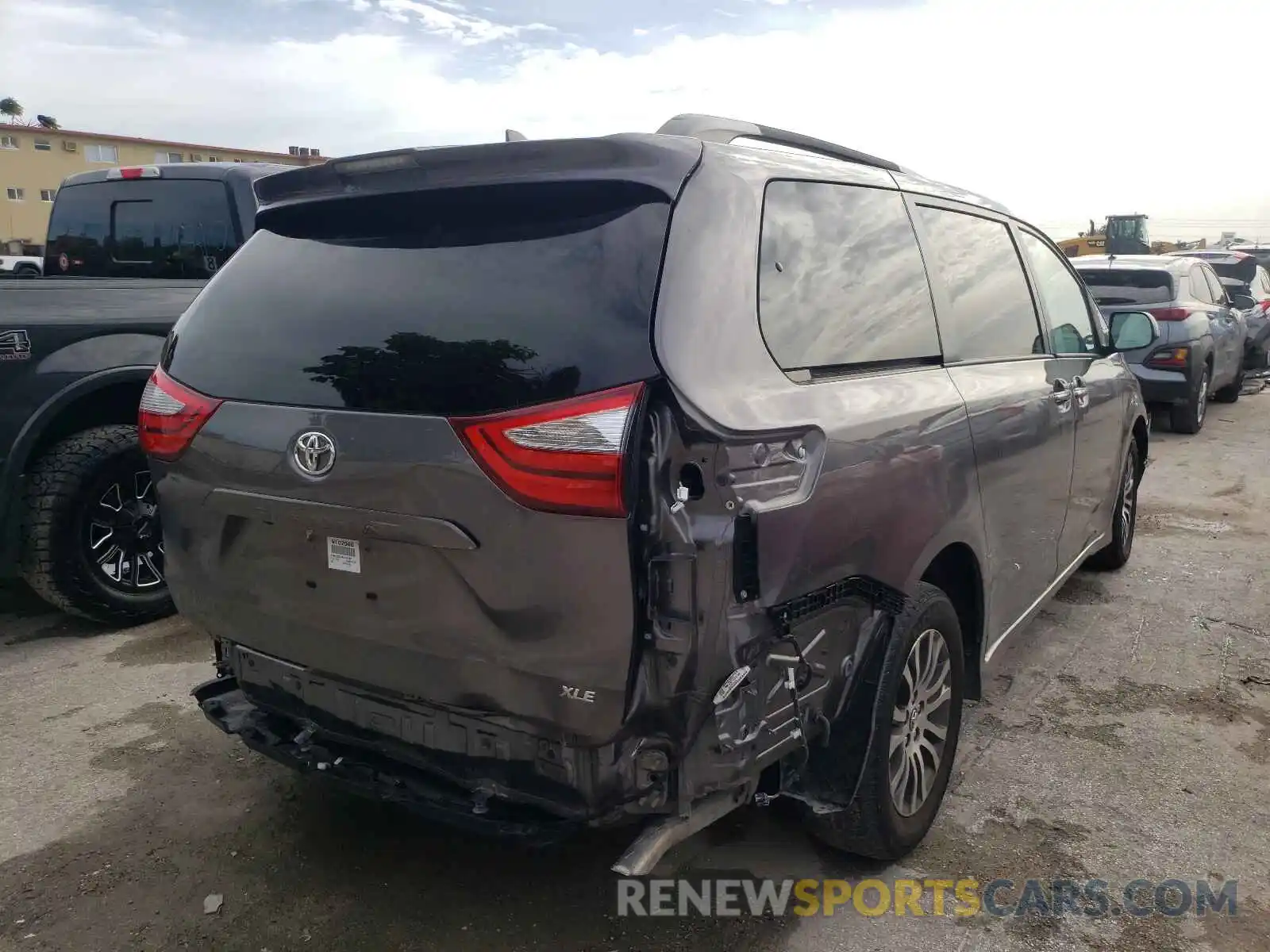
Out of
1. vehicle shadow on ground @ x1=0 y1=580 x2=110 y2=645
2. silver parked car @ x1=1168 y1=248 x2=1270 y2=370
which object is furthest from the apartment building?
vehicle shadow on ground @ x1=0 y1=580 x2=110 y2=645

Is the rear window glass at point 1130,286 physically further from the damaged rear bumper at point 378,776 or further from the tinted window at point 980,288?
the damaged rear bumper at point 378,776

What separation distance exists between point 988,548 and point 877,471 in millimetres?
913

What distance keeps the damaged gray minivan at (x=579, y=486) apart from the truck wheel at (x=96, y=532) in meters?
2.01

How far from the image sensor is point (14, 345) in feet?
13.5

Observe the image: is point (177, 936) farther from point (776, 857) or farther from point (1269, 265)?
point (1269, 265)

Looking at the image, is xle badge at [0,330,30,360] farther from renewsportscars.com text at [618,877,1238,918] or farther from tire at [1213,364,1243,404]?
tire at [1213,364,1243,404]

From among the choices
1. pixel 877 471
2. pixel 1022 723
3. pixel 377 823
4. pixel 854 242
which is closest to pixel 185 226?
pixel 377 823

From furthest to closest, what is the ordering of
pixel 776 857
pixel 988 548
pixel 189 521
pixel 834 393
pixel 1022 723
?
pixel 1022 723 < pixel 988 548 < pixel 776 857 < pixel 189 521 < pixel 834 393

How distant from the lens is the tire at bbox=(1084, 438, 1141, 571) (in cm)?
532

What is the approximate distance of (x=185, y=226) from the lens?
5566 millimetres

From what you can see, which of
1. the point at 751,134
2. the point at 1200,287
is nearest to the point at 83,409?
the point at 751,134

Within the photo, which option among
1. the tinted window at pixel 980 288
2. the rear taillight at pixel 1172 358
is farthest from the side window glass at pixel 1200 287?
the tinted window at pixel 980 288

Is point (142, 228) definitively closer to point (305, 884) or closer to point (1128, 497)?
point (305, 884)

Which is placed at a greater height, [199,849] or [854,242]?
[854,242]
